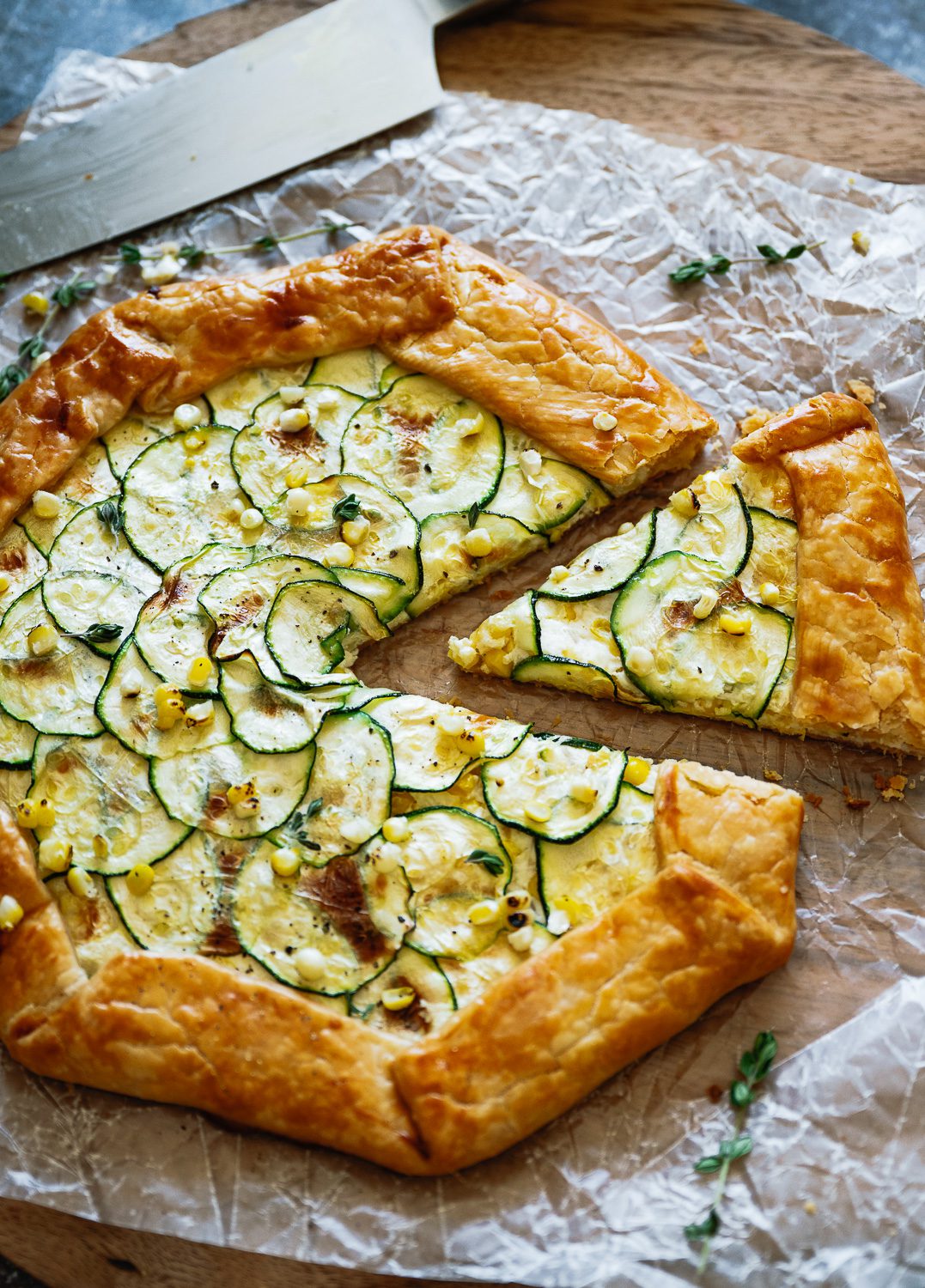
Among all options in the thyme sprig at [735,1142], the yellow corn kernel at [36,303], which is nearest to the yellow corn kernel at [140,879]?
the thyme sprig at [735,1142]

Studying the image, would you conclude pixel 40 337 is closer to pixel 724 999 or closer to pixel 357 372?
pixel 357 372

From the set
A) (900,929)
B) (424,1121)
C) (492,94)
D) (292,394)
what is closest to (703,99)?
(492,94)

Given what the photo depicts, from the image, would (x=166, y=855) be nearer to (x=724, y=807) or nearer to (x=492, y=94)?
(x=724, y=807)

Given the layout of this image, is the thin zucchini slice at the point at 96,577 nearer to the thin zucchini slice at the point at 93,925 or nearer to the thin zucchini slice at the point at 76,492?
the thin zucchini slice at the point at 76,492

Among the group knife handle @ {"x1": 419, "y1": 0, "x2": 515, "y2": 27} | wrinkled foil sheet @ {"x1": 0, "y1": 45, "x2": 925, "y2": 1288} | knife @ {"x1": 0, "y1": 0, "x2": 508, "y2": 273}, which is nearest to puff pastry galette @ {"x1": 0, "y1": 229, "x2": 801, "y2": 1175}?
wrinkled foil sheet @ {"x1": 0, "y1": 45, "x2": 925, "y2": 1288}

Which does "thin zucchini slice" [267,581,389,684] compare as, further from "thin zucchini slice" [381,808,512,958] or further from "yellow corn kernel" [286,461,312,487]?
"thin zucchini slice" [381,808,512,958]

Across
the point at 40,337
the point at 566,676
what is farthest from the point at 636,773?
the point at 40,337
